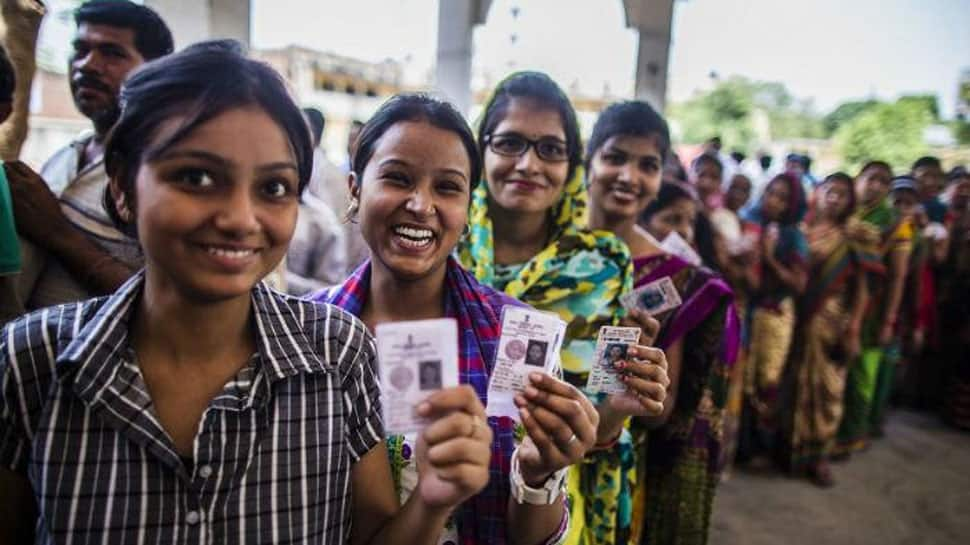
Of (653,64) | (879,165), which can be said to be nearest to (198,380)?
(879,165)

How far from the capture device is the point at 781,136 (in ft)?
105

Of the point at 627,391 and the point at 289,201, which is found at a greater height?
the point at 289,201

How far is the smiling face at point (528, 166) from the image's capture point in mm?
1900

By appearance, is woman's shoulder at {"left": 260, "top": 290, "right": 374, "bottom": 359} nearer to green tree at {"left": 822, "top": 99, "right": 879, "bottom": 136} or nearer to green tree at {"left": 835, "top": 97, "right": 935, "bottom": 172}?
green tree at {"left": 835, "top": 97, "right": 935, "bottom": 172}

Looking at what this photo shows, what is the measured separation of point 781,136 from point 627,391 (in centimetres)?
3545

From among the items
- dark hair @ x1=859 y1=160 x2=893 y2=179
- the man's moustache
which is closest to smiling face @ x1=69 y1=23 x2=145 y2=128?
the man's moustache

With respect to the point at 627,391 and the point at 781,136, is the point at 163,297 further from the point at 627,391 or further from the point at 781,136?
the point at 781,136

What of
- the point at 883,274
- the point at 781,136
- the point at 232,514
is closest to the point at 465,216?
the point at 232,514

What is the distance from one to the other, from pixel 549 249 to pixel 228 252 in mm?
1214

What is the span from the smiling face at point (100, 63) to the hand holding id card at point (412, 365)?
1.55 m

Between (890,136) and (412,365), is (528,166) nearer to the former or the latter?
(412,365)

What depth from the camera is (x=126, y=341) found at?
3.19ft

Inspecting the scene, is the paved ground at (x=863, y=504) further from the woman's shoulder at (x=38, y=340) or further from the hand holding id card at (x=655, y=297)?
the woman's shoulder at (x=38, y=340)

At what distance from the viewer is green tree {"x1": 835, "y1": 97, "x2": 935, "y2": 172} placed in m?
19.9
